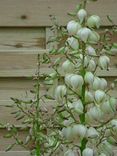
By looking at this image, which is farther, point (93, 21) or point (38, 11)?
point (38, 11)

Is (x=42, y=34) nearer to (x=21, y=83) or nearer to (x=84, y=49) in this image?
(x=21, y=83)

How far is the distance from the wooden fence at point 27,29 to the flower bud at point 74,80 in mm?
805

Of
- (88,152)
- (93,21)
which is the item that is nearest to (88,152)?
(88,152)

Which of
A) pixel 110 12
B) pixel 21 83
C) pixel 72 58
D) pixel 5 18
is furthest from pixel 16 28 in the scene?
pixel 72 58

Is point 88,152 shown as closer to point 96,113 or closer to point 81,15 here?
point 96,113

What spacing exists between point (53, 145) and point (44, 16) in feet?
3.04

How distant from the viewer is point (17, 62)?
6.51 ft

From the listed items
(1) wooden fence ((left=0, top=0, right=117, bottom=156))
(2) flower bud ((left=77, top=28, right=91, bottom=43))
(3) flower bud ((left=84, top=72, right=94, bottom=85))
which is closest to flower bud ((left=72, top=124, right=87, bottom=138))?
(3) flower bud ((left=84, top=72, right=94, bottom=85))

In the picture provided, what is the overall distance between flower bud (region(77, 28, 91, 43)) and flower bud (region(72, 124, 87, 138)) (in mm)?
209

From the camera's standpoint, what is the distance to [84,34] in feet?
3.81

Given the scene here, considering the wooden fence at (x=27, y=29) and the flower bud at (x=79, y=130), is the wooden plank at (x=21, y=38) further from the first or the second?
the flower bud at (x=79, y=130)

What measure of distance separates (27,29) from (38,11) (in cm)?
9

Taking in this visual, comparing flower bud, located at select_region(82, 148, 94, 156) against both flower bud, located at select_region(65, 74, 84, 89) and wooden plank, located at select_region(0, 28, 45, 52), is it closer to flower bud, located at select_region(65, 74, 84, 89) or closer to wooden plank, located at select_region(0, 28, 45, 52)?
flower bud, located at select_region(65, 74, 84, 89)

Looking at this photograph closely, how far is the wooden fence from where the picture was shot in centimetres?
198
